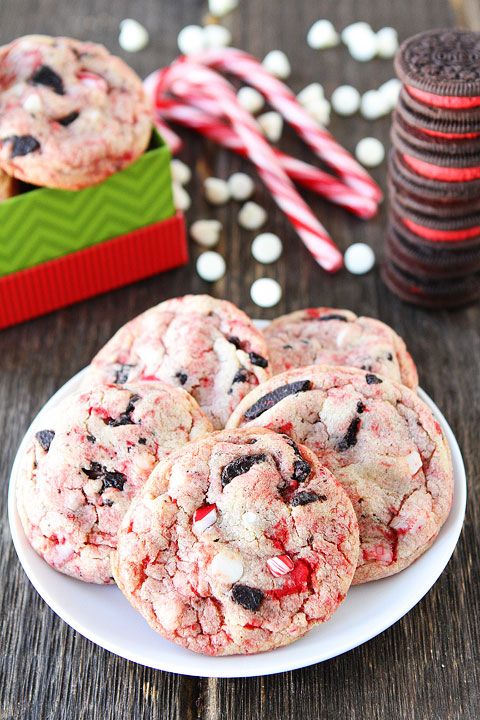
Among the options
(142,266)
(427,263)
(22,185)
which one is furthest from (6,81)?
(427,263)

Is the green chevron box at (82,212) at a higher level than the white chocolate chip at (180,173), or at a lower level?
higher

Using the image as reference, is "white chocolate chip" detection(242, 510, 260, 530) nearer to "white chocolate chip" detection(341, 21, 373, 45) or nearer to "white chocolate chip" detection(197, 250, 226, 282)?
"white chocolate chip" detection(197, 250, 226, 282)

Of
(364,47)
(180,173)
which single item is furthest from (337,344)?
(364,47)

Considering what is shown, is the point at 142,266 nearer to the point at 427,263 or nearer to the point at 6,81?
the point at 6,81

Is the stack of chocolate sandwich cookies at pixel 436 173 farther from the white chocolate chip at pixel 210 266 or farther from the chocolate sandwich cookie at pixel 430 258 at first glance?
the white chocolate chip at pixel 210 266

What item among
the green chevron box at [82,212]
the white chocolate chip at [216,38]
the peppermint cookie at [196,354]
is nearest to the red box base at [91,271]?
the green chevron box at [82,212]
